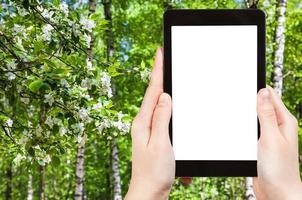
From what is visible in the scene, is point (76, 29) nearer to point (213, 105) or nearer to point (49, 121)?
point (49, 121)

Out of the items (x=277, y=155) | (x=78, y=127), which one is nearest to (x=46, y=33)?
(x=78, y=127)

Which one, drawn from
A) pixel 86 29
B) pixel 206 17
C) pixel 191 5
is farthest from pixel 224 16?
pixel 191 5

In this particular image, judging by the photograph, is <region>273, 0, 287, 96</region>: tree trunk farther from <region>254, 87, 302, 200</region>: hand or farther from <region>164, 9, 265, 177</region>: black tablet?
<region>254, 87, 302, 200</region>: hand

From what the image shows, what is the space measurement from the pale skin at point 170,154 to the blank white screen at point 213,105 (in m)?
0.43

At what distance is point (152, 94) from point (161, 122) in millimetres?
147

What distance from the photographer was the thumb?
2.29 m

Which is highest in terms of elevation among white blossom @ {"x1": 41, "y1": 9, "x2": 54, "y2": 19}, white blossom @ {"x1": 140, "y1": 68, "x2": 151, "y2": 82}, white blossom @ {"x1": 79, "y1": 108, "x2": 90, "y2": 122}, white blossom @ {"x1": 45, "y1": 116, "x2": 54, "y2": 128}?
white blossom @ {"x1": 41, "y1": 9, "x2": 54, "y2": 19}

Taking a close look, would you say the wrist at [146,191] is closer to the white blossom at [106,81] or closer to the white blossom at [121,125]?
the white blossom at [106,81]

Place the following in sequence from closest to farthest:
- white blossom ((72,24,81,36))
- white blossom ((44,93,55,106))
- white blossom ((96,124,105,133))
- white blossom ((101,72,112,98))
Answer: white blossom ((44,93,55,106)) → white blossom ((101,72,112,98)) → white blossom ((72,24,81,36)) → white blossom ((96,124,105,133))

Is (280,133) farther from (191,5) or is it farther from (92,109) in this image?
(191,5)

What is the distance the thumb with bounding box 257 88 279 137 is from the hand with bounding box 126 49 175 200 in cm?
32

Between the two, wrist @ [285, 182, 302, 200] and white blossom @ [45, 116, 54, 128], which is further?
white blossom @ [45, 116, 54, 128]

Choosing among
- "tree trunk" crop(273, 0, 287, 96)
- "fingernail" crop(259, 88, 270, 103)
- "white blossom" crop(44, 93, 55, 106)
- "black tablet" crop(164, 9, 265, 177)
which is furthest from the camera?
"tree trunk" crop(273, 0, 287, 96)

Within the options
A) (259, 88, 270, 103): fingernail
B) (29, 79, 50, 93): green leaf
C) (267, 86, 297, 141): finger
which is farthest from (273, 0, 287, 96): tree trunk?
(267, 86, 297, 141): finger
